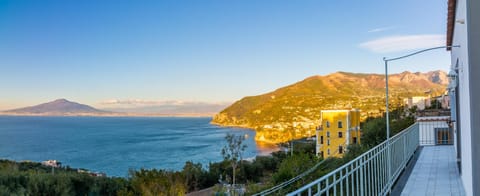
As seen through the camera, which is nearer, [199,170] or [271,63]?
[199,170]

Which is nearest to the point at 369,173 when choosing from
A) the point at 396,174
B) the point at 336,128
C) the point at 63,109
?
the point at 396,174

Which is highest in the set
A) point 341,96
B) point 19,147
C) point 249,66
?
point 249,66

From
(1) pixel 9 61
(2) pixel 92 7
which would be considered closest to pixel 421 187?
(2) pixel 92 7

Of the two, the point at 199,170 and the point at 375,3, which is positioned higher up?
the point at 375,3

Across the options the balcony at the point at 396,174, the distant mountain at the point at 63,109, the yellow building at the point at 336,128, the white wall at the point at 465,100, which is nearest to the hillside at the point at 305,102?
the yellow building at the point at 336,128

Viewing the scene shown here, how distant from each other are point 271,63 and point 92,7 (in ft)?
78.9

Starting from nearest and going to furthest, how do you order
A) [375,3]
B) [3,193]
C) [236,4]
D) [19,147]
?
[3,193] < [375,3] < [236,4] < [19,147]

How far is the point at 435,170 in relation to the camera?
685 centimetres

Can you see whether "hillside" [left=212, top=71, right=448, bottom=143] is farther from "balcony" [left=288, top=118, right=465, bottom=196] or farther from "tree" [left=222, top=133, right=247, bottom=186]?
"balcony" [left=288, top=118, right=465, bottom=196]

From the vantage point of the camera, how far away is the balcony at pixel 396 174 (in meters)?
3.29

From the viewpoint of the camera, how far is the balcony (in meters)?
3.29

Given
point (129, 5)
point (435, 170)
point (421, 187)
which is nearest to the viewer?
point (421, 187)

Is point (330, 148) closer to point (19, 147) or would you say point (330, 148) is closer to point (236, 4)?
point (236, 4)

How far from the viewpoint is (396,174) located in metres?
6.02
